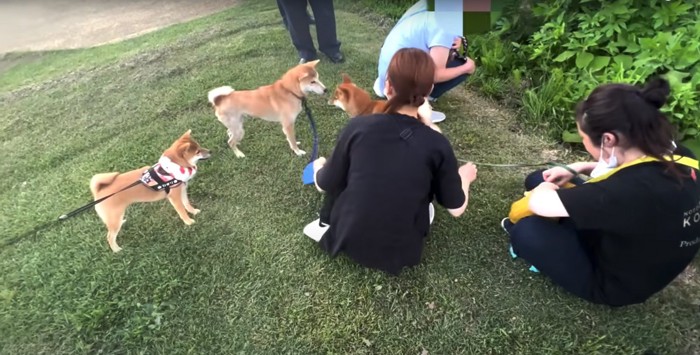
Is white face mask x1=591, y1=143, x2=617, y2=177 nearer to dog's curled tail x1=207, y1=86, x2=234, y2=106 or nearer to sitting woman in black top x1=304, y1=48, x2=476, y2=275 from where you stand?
sitting woman in black top x1=304, y1=48, x2=476, y2=275

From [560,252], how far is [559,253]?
0.4 inches

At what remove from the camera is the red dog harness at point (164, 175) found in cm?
274

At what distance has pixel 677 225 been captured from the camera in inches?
79.7

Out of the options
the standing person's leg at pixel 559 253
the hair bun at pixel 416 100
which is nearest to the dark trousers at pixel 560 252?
the standing person's leg at pixel 559 253

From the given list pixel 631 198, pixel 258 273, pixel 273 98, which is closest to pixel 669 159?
pixel 631 198

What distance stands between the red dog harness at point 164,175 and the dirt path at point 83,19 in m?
5.76

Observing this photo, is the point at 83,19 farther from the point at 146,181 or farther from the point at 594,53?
the point at 594,53

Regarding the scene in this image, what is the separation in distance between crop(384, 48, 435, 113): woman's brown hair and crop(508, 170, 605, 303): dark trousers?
3.33 feet

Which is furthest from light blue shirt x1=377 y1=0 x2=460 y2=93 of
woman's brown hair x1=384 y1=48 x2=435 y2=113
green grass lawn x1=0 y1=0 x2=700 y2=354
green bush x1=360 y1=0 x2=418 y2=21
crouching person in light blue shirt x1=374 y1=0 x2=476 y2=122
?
green bush x1=360 y1=0 x2=418 y2=21

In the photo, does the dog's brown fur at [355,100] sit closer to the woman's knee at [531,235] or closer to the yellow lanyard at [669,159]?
the woman's knee at [531,235]

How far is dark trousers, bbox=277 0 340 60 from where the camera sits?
16.6ft

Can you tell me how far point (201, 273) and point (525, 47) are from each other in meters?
3.88

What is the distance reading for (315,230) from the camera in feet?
10.3

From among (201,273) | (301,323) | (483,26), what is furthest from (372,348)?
(483,26)
